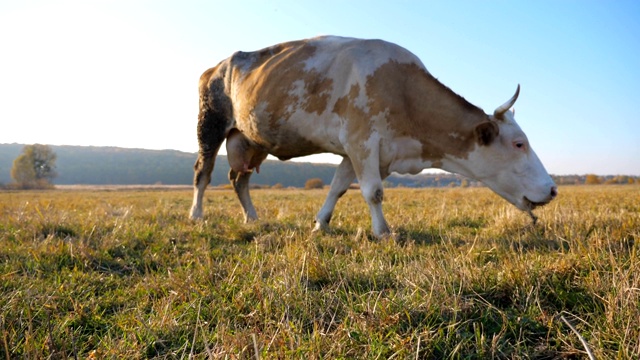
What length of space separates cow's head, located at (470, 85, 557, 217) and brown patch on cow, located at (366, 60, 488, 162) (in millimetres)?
157

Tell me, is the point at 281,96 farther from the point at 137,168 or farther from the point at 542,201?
the point at 137,168

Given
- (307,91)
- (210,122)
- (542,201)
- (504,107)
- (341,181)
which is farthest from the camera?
(210,122)

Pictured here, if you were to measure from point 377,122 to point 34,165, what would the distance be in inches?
3700

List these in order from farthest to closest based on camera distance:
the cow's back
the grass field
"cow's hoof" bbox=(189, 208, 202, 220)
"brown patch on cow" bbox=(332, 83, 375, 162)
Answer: "cow's hoof" bbox=(189, 208, 202, 220) → the cow's back → "brown patch on cow" bbox=(332, 83, 375, 162) → the grass field

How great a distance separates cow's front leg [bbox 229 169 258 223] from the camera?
7134 millimetres

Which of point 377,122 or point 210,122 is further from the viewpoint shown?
point 210,122

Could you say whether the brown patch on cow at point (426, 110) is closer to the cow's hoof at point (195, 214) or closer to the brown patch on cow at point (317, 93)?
the brown patch on cow at point (317, 93)

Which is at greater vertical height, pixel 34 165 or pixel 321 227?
pixel 34 165

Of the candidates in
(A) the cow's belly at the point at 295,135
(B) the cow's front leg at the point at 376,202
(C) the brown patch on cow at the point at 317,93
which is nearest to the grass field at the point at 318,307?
(B) the cow's front leg at the point at 376,202

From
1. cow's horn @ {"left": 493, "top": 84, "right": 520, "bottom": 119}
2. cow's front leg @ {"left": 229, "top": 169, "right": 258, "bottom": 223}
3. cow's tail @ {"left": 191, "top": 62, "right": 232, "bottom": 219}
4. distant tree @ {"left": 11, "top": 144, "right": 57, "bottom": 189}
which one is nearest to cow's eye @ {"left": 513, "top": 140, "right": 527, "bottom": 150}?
cow's horn @ {"left": 493, "top": 84, "right": 520, "bottom": 119}

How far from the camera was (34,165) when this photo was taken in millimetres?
82125

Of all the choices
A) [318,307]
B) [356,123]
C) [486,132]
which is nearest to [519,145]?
[486,132]

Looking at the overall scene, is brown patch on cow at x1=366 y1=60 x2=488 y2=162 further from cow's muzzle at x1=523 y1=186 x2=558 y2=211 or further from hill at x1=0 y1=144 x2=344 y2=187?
hill at x1=0 y1=144 x2=344 y2=187

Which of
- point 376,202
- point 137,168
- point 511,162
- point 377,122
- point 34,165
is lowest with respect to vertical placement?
point 376,202
